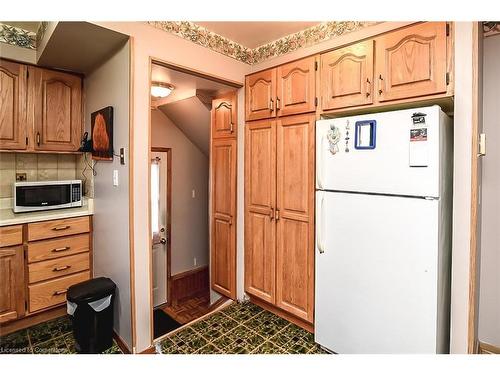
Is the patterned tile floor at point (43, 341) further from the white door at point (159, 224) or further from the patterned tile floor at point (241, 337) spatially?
the white door at point (159, 224)

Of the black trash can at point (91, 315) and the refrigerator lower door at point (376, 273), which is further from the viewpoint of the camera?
the black trash can at point (91, 315)

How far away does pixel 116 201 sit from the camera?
205cm

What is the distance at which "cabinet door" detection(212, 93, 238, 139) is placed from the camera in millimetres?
2668

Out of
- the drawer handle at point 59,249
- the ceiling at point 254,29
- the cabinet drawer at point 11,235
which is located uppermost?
the ceiling at point 254,29

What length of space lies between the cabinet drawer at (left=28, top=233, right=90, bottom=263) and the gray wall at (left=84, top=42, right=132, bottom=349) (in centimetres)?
12

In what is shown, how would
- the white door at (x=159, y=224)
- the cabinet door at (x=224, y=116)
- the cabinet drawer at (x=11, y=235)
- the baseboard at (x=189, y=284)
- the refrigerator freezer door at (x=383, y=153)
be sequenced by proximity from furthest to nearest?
the baseboard at (x=189, y=284)
the white door at (x=159, y=224)
the cabinet door at (x=224, y=116)
the cabinet drawer at (x=11, y=235)
the refrigerator freezer door at (x=383, y=153)

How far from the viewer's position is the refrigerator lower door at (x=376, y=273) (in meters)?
1.45

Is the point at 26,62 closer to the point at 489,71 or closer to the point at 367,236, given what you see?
the point at 367,236

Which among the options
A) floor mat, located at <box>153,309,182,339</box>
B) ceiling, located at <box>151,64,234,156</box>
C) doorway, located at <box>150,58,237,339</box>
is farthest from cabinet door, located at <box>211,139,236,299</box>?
floor mat, located at <box>153,309,182,339</box>

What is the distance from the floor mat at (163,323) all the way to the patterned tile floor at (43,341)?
3.43ft

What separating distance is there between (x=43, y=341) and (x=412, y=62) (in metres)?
3.25

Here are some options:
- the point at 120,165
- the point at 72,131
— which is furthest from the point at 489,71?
the point at 72,131

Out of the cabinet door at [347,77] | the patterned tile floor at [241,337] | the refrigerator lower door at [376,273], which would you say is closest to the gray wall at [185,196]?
the patterned tile floor at [241,337]

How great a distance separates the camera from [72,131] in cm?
261
